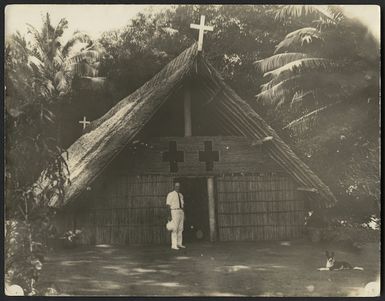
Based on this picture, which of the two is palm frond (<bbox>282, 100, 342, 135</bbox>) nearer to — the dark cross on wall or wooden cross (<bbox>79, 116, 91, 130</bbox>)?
the dark cross on wall

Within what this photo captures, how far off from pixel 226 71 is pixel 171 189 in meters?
1.19

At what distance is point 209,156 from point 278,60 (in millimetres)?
1070

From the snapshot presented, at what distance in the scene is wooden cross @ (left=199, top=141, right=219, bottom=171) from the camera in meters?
5.45

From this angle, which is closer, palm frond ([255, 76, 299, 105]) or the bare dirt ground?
the bare dirt ground

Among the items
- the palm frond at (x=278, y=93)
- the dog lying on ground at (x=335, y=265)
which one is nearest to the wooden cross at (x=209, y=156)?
the palm frond at (x=278, y=93)

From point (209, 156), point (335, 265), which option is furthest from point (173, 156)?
point (335, 265)

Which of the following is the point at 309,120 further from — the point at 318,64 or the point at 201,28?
the point at 201,28

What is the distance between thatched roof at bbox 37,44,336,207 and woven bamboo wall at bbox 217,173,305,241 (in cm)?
17

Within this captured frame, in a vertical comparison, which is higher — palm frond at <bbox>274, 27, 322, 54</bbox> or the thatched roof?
palm frond at <bbox>274, 27, 322, 54</bbox>

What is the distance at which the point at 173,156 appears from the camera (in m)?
5.41

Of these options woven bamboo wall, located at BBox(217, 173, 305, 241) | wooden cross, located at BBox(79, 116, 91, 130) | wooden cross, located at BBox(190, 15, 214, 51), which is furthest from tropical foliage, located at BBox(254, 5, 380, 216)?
wooden cross, located at BBox(79, 116, 91, 130)

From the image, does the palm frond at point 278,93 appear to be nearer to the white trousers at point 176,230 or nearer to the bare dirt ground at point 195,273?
the white trousers at point 176,230

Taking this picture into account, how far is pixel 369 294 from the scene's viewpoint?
5309mm

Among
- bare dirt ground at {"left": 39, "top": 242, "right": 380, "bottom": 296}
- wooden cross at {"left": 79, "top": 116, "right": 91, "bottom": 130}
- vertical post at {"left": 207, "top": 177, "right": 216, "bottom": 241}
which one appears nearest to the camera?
bare dirt ground at {"left": 39, "top": 242, "right": 380, "bottom": 296}
